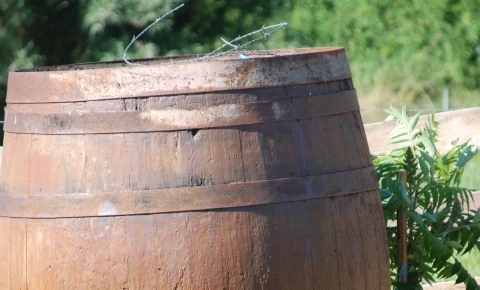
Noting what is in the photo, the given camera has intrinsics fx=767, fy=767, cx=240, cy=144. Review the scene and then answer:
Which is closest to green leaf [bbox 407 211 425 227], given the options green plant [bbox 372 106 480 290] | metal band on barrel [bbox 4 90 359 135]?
green plant [bbox 372 106 480 290]

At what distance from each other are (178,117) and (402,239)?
1102 millimetres

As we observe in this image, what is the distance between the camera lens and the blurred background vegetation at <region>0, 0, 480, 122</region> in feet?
31.1

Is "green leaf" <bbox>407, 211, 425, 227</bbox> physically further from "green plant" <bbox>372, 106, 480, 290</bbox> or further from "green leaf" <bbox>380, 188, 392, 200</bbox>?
"green leaf" <bbox>380, 188, 392, 200</bbox>

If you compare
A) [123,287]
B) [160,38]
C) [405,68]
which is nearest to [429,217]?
[123,287]

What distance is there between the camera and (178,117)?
84.4 inches

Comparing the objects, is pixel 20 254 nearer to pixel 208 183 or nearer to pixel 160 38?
pixel 208 183

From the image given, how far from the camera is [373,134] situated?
3.94 m

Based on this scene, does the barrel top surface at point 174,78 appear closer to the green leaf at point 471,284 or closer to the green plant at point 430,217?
the green plant at point 430,217

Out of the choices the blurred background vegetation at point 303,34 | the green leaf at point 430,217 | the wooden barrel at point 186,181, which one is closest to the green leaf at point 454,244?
the green leaf at point 430,217

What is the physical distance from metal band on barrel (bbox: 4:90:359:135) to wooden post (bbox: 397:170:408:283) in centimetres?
65

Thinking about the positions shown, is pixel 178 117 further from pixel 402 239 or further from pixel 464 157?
pixel 464 157

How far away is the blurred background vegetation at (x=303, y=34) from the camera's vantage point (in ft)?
31.1

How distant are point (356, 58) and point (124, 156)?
1014 cm

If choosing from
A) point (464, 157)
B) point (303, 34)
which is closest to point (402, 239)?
point (464, 157)
